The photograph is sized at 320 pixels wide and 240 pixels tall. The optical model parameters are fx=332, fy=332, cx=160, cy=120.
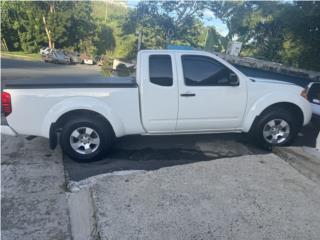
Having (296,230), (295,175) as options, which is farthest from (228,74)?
(296,230)

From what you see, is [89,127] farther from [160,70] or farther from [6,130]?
[160,70]

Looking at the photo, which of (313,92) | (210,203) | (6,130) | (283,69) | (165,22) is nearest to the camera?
(210,203)

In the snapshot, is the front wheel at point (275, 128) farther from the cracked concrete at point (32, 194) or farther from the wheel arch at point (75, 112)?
the cracked concrete at point (32, 194)

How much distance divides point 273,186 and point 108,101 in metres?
2.67

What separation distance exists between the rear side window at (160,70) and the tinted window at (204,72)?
26 centimetres

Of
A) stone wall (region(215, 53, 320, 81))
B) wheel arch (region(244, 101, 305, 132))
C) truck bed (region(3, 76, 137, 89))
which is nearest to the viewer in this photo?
truck bed (region(3, 76, 137, 89))

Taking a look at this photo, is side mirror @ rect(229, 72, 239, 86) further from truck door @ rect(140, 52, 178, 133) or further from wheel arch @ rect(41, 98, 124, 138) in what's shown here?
wheel arch @ rect(41, 98, 124, 138)

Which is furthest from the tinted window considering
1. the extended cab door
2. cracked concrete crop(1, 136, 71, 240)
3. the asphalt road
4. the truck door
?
cracked concrete crop(1, 136, 71, 240)

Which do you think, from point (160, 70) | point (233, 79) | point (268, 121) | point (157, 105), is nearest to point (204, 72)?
point (233, 79)

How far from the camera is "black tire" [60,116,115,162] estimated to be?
5.09 meters

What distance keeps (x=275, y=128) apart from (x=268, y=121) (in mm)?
209

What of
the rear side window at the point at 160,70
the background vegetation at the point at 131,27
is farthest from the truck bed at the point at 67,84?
the background vegetation at the point at 131,27

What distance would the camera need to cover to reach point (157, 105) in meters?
5.30

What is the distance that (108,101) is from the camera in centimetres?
512
